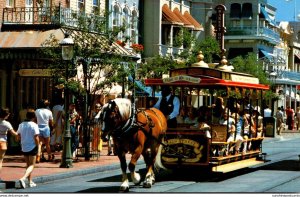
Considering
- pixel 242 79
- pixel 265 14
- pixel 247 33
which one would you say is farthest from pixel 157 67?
pixel 265 14

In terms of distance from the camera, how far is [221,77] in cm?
1866

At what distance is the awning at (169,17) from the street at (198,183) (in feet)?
80.3

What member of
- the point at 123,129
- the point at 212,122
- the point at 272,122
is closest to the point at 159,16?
the point at 272,122

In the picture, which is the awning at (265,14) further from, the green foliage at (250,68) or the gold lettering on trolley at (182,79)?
the gold lettering on trolley at (182,79)

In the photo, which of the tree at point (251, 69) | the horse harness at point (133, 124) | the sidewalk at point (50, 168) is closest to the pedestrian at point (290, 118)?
the tree at point (251, 69)

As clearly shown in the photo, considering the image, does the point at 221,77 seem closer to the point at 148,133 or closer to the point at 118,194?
the point at 148,133

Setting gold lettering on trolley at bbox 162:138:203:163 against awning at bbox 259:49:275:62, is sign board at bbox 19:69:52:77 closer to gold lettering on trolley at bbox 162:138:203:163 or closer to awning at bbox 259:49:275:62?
gold lettering on trolley at bbox 162:138:203:163

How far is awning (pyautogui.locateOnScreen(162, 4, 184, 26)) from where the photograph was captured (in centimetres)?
4638

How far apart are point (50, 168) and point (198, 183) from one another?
15.9 ft

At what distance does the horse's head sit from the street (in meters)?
1.27

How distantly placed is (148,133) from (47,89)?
53.3 feet

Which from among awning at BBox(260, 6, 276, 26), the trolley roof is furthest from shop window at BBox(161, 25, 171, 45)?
the trolley roof

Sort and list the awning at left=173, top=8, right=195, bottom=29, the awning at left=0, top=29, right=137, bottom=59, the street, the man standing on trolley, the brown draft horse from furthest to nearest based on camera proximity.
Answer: the awning at left=173, top=8, right=195, bottom=29 < the awning at left=0, top=29, right=137, bottom=59 < the man standing on trolley < the street < the brown draft horse

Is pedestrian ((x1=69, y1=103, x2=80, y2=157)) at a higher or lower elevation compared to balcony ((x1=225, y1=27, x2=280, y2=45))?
lower
